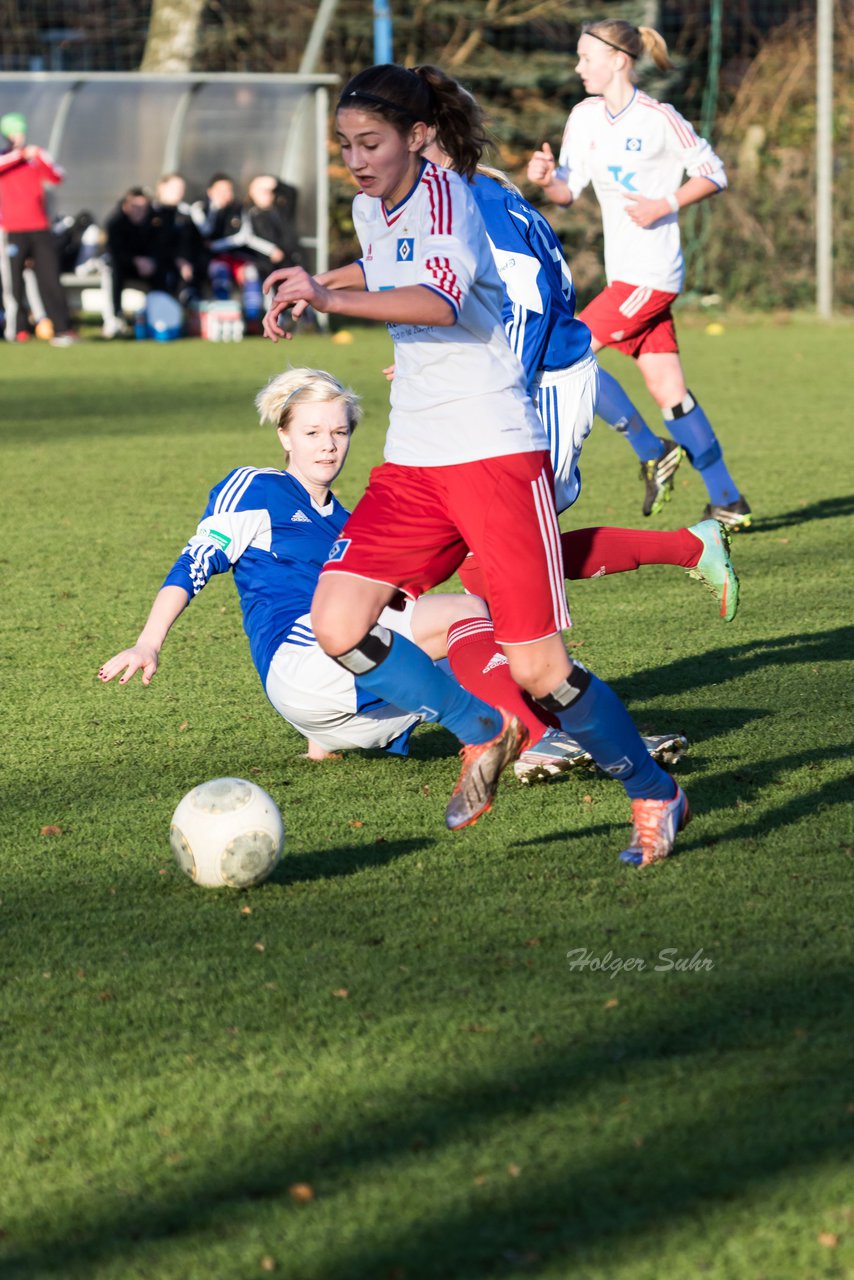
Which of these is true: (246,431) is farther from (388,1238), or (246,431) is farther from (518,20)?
(518,20)

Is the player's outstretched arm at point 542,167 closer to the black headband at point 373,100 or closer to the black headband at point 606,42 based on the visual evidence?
the black headband at point 606,42

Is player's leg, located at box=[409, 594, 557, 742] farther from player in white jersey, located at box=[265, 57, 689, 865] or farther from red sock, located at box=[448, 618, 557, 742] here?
player in white jersey, located at box=[265, 57, 689, 865]

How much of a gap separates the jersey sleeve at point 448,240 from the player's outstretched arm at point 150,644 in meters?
1.15

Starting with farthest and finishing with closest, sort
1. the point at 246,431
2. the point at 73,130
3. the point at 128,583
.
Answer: the point at 73,130 → the point at 246,431 → the point at 128,583

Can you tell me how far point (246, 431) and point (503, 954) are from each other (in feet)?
29.3

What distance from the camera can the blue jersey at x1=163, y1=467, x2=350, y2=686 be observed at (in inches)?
184

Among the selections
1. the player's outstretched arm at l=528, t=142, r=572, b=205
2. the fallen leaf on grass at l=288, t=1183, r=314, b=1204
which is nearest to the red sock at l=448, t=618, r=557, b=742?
the fallen leaf on grass at l=288, t=1183, r=314, b=1204

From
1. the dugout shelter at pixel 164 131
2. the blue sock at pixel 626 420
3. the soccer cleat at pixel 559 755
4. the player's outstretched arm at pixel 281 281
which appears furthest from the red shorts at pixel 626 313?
the dugout shelter at pixel 164 131

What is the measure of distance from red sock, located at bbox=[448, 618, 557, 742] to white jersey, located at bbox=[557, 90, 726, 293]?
4015 mm

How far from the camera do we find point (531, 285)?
15.3ft

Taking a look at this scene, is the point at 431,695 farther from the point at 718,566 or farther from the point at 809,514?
the point at 809,514

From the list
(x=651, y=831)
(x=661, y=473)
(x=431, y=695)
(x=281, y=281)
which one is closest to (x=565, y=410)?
(x=431, y=695)

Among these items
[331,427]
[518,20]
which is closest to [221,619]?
[331,427]

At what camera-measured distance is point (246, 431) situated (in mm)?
11914
